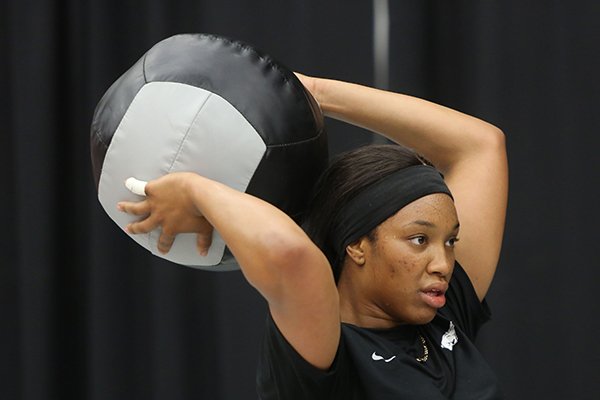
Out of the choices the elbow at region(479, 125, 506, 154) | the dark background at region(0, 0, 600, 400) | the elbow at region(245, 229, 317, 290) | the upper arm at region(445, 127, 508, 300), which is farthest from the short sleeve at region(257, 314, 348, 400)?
the dark background at region(0, 0, 600, 400)

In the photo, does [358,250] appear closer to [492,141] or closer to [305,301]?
[305,301]

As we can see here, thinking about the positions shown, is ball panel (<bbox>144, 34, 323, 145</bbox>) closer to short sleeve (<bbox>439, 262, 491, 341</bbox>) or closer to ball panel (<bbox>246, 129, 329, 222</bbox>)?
ball panel (<bbox>246, 129, 329, 222</bbox>)

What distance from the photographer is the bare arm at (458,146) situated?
1.88 metres

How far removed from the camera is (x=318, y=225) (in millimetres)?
1692

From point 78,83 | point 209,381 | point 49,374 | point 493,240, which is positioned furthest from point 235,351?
point 493,240

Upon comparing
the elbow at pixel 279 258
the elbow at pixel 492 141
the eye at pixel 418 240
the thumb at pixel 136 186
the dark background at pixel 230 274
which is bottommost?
the dark background at pixel 230 274

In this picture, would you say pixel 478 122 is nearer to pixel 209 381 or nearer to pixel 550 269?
pixel 550 269

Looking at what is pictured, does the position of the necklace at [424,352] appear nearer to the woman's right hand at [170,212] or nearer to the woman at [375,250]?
the woman at [375,250]

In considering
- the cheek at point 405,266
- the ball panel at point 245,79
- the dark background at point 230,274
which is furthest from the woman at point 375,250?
the dark background at point 230,274

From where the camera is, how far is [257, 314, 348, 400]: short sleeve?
148 centimetres

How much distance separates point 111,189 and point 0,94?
4.97 ft

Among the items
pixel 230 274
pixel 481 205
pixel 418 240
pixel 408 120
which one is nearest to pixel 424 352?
pixel 418 240

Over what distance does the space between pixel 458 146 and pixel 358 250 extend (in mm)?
368

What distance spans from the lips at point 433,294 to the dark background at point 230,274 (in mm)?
1240
